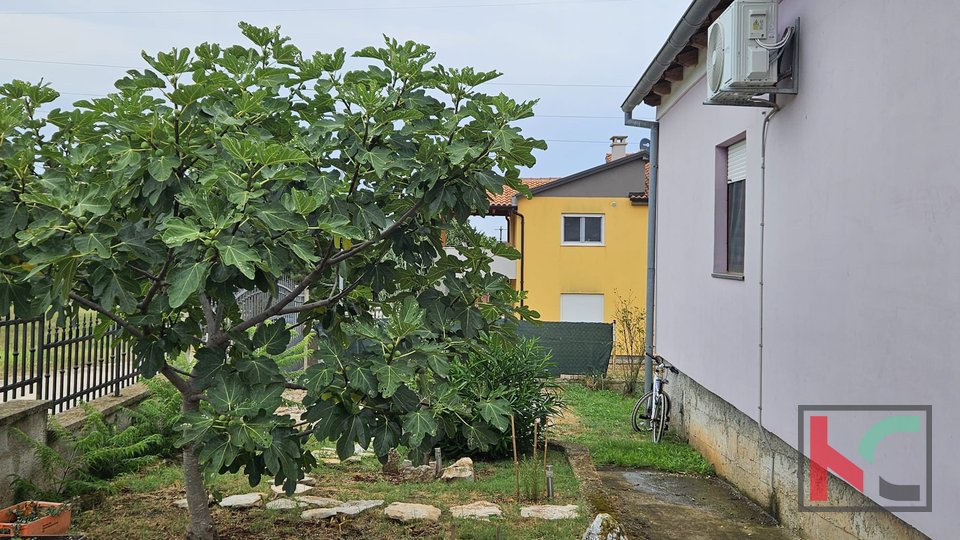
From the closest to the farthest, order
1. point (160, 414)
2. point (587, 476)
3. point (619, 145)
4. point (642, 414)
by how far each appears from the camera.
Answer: point (587, 476) → point (160, 414) → point (642, 414) → point (619, 145)

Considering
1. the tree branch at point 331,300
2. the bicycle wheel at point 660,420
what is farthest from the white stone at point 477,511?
the bicycle wheel at point 660,420

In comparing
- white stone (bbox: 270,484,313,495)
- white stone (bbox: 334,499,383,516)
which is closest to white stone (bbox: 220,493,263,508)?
white stone (bbox: 270,484,313,495)

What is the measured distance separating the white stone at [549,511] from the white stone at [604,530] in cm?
136

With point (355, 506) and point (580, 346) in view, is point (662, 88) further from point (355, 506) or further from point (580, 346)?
point (580, 346)

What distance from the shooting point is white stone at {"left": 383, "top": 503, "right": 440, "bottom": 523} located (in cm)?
597

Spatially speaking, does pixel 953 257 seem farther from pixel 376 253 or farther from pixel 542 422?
pixel 542 422

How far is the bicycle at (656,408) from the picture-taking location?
10.9m

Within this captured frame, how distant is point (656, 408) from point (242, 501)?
628 centimetres

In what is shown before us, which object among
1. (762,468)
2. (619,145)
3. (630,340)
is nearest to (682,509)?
(762,468)

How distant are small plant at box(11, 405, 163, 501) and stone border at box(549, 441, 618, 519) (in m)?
3.74

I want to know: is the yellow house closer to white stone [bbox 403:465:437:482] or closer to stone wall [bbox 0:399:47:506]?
white stone [bbox 403:465:437:482]

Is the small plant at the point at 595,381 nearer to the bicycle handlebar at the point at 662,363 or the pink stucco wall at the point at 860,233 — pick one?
the bicycle handlebar at the point at 662,363

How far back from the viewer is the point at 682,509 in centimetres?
736

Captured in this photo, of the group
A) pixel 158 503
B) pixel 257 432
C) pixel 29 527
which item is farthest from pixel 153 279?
pixel 158 503
